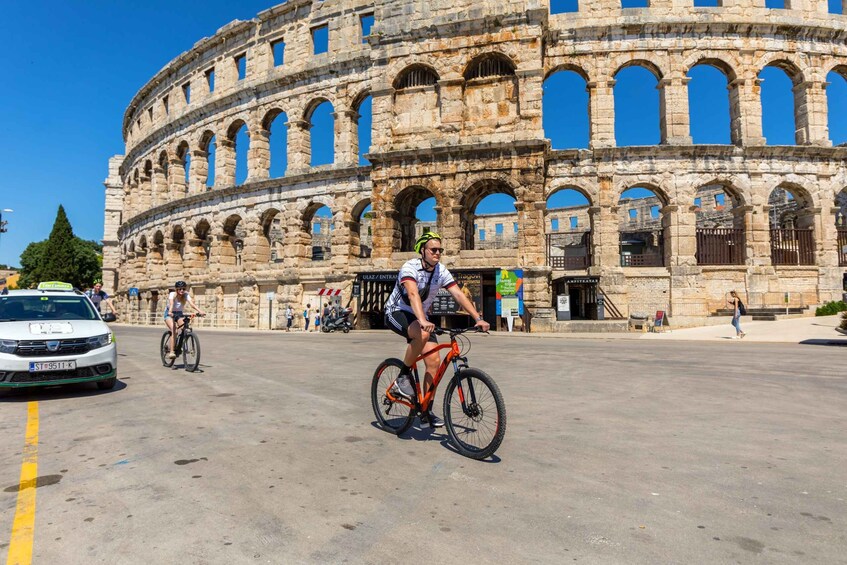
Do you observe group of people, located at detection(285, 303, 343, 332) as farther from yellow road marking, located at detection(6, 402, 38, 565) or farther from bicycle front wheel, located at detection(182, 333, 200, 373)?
yellow road marking, located at detection(6, 402, 38, 565)

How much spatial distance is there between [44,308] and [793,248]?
1167 inches

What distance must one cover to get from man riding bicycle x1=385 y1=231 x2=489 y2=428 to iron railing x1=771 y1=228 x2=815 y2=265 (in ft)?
85.1

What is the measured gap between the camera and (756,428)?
4867 mm

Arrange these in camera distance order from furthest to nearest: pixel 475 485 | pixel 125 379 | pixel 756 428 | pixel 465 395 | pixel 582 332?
pixel 582 332 < pixel 125 379 < pixel 756 428 < pixel 465 395 < pixel 475 485

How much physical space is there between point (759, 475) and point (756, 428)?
161 cm

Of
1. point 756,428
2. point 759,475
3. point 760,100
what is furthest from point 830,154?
point 759,475

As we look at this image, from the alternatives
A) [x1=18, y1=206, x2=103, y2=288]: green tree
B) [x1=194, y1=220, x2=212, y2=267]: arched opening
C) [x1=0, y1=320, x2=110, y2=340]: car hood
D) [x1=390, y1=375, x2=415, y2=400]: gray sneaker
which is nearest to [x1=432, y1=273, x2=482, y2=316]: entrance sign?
[x1=0, y1=320, x2=110, y2=340]: car hood

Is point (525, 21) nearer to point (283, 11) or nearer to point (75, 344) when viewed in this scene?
point (283, 11)

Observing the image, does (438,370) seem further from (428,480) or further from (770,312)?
(770,312)

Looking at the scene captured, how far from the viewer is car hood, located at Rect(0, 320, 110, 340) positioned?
6268mm

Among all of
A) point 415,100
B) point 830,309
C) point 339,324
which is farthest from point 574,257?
point 339,324

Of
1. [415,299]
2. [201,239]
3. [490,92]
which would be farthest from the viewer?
[201,239]

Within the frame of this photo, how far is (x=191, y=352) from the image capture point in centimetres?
930

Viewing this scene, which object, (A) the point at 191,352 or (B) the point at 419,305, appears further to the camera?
(A) the point at 191,352
